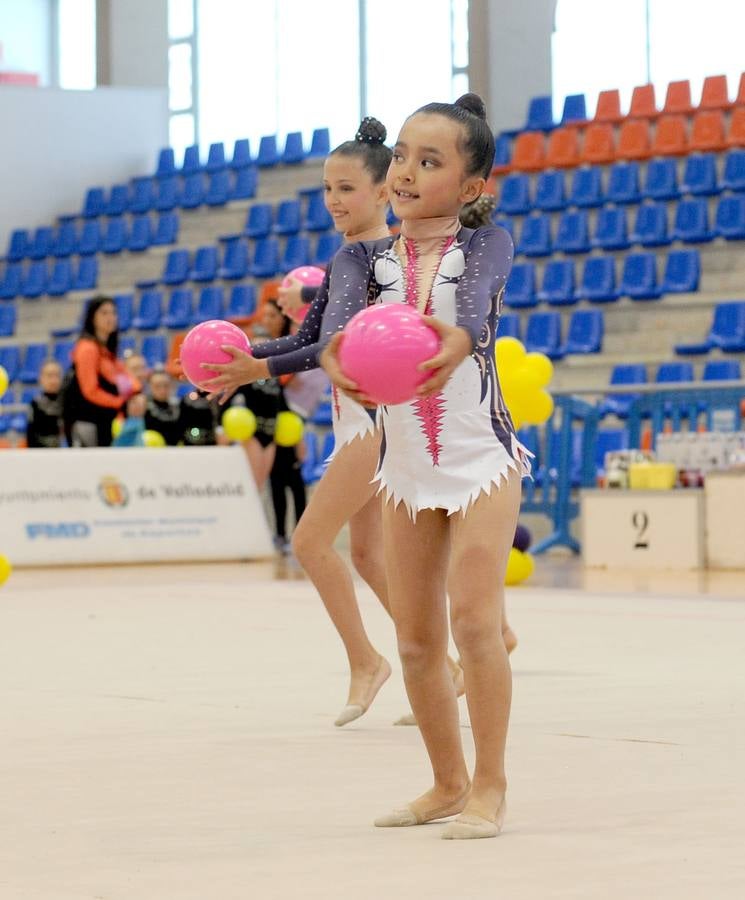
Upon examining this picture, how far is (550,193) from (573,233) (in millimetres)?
883

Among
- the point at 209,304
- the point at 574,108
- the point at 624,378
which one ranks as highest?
the point at 574,108

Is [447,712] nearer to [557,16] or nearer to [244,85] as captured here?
[557,16]

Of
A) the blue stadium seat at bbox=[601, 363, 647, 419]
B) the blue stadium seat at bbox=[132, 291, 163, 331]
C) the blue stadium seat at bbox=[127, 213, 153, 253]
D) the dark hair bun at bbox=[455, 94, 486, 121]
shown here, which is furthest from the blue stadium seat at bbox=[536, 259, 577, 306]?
the dark hair bun at bbox=[455, 94, 486, 121]

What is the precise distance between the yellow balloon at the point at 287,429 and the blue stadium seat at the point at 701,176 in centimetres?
537

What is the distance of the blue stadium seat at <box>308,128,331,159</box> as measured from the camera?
69.4 ft

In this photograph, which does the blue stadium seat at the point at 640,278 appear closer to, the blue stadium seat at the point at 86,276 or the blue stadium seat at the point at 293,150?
the blue stadium seat at the point at 293,150

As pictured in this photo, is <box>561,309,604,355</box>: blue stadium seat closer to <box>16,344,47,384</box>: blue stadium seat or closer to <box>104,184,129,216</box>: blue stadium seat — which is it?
<box>16,344,47,384</box>: blue stadium seat

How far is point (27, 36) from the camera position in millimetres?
27266

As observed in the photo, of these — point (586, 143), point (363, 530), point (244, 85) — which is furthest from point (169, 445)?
point (244, 85)

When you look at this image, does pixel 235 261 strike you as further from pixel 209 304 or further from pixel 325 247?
pixel 325 247

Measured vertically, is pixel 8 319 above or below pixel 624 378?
above

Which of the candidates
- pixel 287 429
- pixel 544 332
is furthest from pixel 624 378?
pixel 287 429

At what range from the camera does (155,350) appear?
61.7 ft

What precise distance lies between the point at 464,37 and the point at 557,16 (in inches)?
70.6
